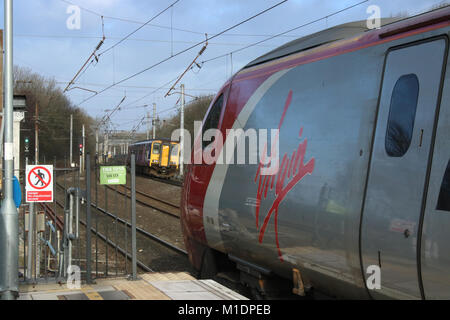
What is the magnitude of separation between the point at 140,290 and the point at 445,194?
11.3 ft

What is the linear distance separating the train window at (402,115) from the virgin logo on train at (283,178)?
0.87 meters

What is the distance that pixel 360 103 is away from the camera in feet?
13.8

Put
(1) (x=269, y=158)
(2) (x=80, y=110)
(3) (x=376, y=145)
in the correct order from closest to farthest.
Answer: (3) (x=376, y=145) → (1) (x=269, y=158) → (2) (x=80, y=110)

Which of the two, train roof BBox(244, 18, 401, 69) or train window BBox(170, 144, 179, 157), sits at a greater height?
train roof BBox(244, 18, 401, 69)

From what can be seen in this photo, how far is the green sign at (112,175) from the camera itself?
643 cm

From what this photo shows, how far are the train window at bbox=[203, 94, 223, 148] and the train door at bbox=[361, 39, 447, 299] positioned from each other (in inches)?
123

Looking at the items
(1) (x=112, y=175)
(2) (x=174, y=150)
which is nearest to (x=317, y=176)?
(1) (x=112, y=175)

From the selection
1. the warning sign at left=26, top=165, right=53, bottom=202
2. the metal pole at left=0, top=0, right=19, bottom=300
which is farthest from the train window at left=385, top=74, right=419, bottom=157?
the warning sign at left=26, top=165, right=53, bottom=202

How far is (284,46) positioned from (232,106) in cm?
101

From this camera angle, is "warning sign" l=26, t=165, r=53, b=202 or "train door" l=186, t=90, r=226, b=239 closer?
"train door" l=186, t=90, r=226, b=239

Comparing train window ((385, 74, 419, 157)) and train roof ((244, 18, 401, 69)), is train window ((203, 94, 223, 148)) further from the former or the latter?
train window ((385, 74, 419, 157))

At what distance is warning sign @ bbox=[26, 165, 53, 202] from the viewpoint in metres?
7.25

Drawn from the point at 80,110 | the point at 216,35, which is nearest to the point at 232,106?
the point at 216,35
